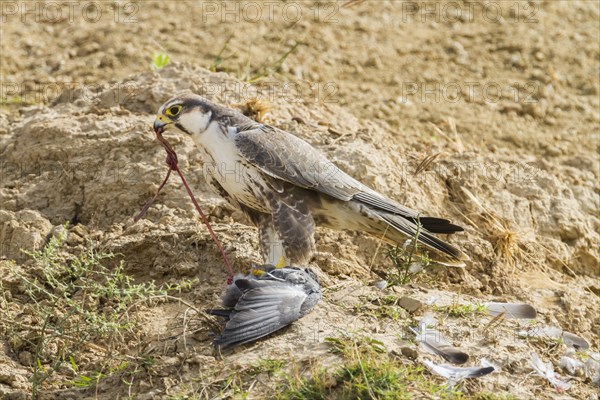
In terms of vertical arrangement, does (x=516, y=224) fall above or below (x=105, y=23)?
below

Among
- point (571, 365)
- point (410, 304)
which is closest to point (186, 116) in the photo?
point (410, 304)

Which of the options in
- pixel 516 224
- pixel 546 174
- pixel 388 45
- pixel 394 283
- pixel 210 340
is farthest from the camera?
pixel 388 45

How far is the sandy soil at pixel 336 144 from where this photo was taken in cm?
516

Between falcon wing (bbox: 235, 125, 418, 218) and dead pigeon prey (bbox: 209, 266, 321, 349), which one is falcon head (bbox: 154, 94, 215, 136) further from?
dead pigeon prey (bbox: 209, 266, 321, 349)

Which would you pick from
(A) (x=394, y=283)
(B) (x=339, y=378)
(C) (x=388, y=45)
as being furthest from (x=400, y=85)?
(B) (x=339, y=378)

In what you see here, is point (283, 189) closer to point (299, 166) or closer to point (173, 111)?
point (299, 166)

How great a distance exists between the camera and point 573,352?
5.11 metres

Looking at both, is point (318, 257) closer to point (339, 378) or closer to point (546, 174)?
point (339, 378)

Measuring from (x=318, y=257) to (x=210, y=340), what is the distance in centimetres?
115

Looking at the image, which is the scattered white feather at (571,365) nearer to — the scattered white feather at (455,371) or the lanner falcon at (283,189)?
the scattered white feather at (455,371)

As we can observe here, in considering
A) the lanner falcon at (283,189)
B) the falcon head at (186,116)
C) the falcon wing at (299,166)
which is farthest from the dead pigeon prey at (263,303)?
the falcon head at (186,116)

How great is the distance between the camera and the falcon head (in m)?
5.57

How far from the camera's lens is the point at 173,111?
5.59 metres

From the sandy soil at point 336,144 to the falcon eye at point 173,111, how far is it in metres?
0.73
